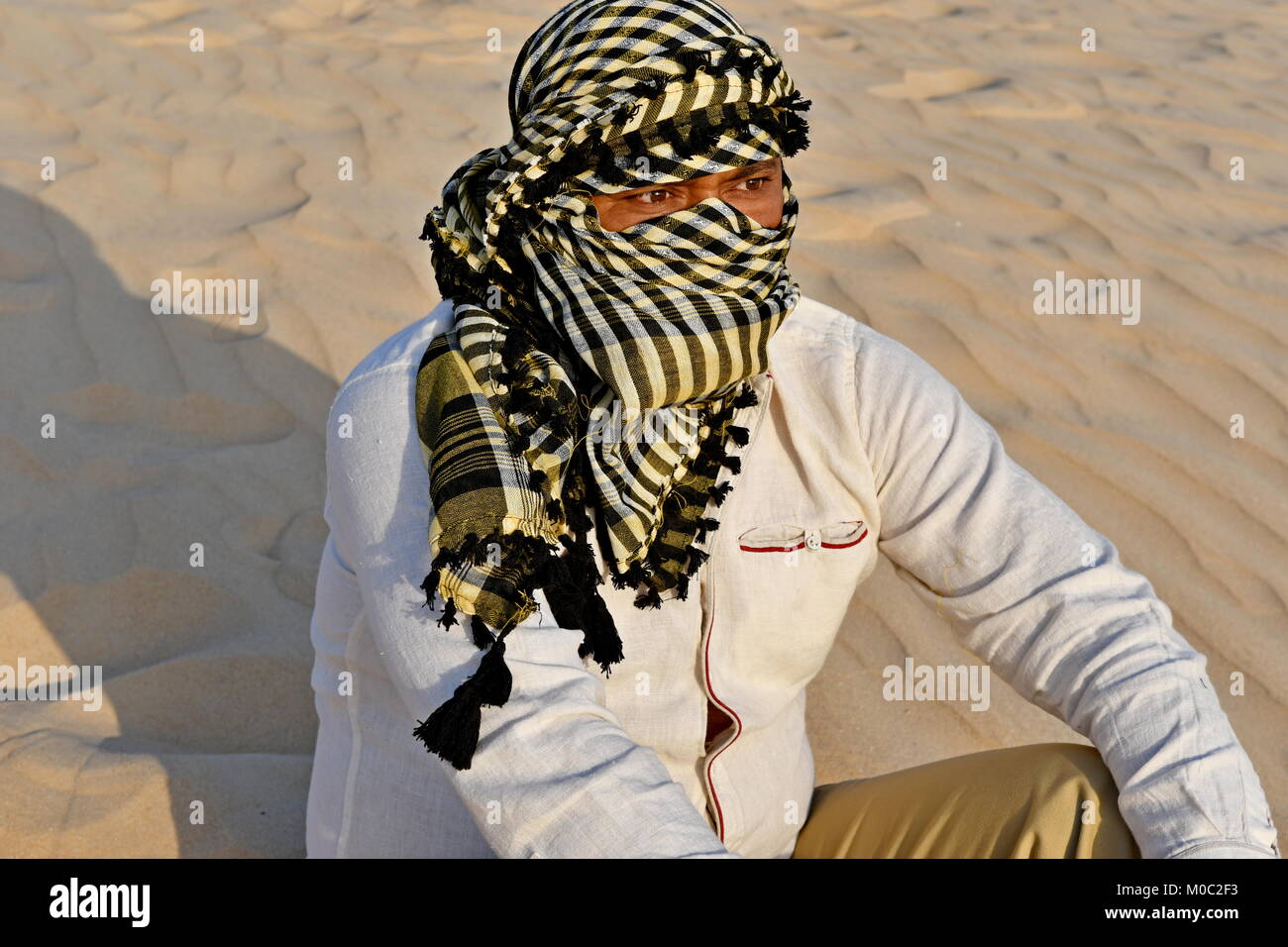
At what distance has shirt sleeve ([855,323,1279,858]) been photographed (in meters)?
1.67

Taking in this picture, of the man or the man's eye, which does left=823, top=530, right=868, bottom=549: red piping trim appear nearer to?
the man

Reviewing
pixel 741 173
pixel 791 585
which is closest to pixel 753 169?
pixel 741 173

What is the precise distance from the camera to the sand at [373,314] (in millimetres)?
2775

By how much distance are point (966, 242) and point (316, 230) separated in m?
2.31

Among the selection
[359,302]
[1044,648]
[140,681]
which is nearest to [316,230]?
[359,302]

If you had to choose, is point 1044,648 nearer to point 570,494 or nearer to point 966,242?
point 570,494

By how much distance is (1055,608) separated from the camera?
185cm

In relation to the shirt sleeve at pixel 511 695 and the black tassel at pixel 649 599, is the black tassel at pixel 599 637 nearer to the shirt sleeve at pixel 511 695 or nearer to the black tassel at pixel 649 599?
the shirt sleeve at pixel 511 695

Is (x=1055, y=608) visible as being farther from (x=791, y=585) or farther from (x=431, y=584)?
(x=431, y=584)

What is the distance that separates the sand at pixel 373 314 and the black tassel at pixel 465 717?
1039 mm

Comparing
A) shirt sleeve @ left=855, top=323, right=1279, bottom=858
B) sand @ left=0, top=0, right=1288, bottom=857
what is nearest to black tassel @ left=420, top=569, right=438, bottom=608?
shirt sleeve @ left=855, top=323, right=1279, bottom=858

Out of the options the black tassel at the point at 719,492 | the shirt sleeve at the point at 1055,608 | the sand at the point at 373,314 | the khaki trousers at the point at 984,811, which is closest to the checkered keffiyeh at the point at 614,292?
the black tassel at the point at 719,492

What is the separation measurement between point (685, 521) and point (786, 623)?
0.73 feet

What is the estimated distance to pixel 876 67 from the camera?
6516 millimetres
